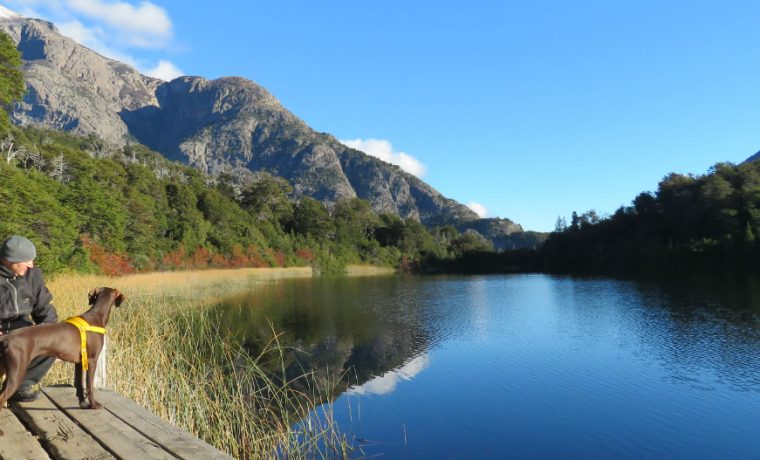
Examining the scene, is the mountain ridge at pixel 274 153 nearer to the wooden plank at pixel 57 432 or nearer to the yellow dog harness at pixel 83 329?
the yellow dog harness at pixel 83 329

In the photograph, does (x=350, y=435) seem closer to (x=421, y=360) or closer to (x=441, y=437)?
(x=441, y=437)

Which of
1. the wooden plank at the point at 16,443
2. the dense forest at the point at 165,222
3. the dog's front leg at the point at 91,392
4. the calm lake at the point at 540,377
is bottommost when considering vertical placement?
the calm lake at the point at 540,377

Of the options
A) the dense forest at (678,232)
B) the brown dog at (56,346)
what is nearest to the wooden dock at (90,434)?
the brown dog at (56,346)

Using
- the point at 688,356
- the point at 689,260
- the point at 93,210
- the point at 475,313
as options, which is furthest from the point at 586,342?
the point at 689,260

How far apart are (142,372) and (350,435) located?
308cm

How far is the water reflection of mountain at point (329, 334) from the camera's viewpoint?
36.0 ft

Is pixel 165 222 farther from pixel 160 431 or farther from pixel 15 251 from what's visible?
pixel 160 431

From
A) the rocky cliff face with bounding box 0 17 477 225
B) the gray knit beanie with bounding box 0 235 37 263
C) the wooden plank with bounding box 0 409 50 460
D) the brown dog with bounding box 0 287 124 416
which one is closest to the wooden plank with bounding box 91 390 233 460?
the brown dog with bounding box 0 287 124 416

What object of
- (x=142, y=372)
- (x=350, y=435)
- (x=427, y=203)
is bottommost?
(x=350, y=435)

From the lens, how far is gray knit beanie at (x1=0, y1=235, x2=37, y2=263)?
12.4ft

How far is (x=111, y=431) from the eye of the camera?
3365 millimetres

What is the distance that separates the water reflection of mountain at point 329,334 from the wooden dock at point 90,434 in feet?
7.60

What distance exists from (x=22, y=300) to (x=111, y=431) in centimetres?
148

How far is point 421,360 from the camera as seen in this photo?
41.1 ft
